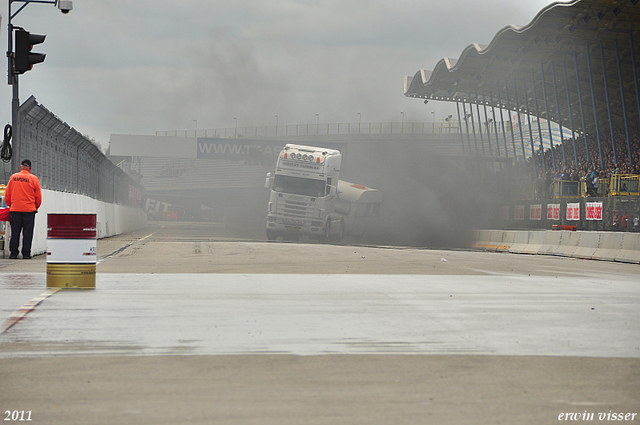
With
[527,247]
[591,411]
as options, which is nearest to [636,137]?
[527,247]

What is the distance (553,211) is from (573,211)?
2.21 meters

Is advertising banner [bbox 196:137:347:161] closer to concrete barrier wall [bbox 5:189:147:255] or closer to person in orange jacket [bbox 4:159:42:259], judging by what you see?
concrete barrier wall [bbox 5:189:147:255]

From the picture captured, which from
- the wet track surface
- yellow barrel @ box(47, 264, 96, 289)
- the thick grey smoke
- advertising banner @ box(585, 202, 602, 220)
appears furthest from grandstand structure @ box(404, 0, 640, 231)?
yellow barrel @ box(47, 264, 96, 289)

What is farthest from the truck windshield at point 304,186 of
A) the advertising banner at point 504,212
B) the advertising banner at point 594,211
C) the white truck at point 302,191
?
the advertising banner at point 504,212

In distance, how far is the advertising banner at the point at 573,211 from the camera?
28.7m

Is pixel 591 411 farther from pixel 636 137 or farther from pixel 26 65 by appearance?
pixel 636 137

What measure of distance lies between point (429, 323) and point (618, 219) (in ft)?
64.3

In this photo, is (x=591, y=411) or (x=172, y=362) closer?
(x=591, y=411)

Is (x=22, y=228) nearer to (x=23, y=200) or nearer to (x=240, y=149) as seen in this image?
(x=23, y=200)

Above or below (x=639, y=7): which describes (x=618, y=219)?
below

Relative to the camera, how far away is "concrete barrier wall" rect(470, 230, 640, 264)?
21125 mm

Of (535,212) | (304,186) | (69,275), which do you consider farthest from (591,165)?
(69,275)

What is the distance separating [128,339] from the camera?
20.6 feet

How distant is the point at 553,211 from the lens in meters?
31.3
